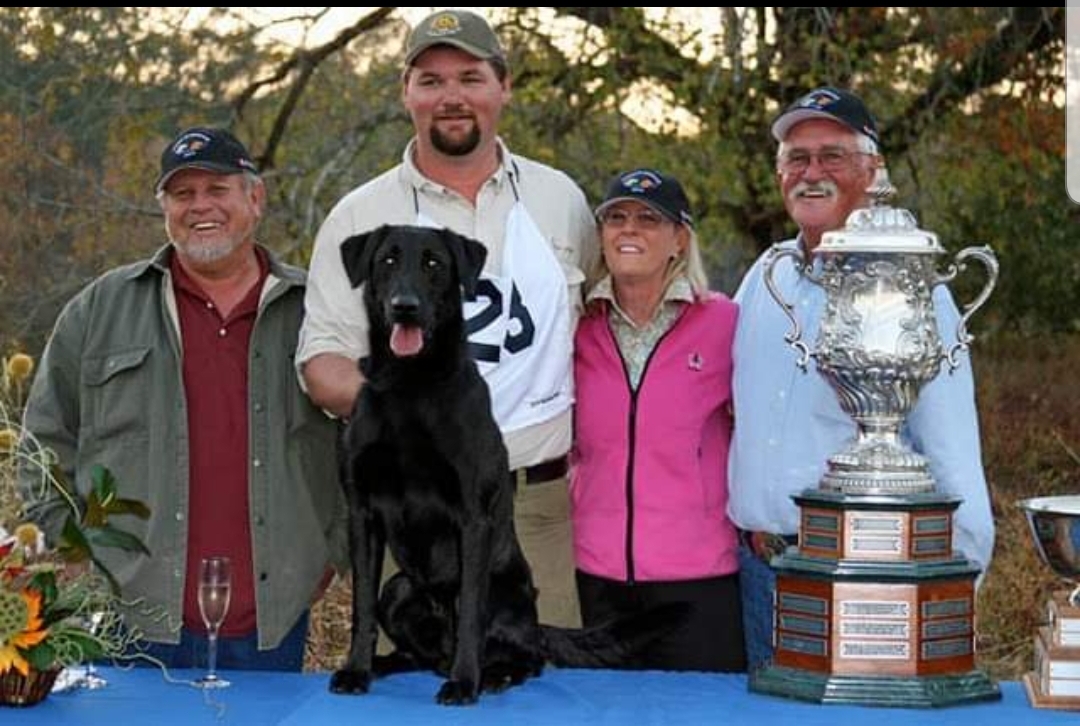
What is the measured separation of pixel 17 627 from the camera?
128 inches

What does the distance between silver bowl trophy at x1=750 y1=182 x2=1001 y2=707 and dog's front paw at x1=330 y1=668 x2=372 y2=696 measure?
2.60 ft

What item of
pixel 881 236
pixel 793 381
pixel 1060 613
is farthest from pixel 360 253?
pixel 1060 613

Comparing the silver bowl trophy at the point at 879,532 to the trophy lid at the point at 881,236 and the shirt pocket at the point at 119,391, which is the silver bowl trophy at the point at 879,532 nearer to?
the trophy lid at the point at 881,236

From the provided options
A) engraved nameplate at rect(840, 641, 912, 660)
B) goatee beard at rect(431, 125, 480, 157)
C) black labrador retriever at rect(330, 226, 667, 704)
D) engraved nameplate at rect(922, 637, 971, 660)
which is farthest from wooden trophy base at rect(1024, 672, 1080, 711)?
goatee beard at rect(431, 125, 480, 157)

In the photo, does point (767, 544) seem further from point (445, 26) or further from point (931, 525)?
point (445, 26)

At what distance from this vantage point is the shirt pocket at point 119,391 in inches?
170

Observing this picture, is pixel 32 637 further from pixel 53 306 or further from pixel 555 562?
pixel 53 306

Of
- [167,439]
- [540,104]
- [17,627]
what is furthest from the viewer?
[540,104]

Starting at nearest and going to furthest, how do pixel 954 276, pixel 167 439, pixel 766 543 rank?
pixel 954 276 < pixel 766 543 < pixel 167 439

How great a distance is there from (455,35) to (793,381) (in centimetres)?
119

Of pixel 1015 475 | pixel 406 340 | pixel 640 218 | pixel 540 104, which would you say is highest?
pixel 540 104

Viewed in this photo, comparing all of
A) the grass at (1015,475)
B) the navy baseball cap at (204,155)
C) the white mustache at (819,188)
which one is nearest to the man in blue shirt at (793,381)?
the white mustache at (819,188)

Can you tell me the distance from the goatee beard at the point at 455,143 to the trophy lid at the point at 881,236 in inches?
45.5

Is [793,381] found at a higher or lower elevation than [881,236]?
lower
